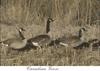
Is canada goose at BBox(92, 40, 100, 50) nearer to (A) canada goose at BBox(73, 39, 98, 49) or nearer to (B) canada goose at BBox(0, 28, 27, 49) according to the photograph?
(A) canada goose at BBox(73, 39, 98, 49)

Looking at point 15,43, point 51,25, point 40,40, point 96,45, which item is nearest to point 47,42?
point 40,40

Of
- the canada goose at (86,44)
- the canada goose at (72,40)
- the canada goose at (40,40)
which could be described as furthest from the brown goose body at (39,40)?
the canada goose at (86,44)

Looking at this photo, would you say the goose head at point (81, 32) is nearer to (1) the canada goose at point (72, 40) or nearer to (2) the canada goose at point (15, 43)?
(1) the canada goose at point (72, 40)

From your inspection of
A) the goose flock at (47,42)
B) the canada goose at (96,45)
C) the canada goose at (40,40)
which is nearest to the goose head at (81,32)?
the goose flock at (47,42)

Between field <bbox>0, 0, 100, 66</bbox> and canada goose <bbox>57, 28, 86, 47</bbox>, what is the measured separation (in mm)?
42

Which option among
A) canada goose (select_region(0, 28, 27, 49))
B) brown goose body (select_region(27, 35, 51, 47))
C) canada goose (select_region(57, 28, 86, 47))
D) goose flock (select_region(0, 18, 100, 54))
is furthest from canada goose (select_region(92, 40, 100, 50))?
canada goose (select_region(0, 28, 27, 49))

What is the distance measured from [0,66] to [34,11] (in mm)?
653

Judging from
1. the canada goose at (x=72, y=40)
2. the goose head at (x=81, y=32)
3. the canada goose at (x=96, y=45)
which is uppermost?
the goose head at (x=81, y=32)

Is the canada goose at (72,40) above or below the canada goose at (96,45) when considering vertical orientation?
above

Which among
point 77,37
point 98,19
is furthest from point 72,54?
point 98,19

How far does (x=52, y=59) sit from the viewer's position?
4086 mm

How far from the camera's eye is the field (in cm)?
408

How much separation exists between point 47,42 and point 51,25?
0.60 ft

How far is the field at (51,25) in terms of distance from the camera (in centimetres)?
408
